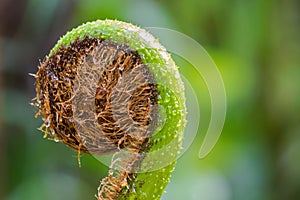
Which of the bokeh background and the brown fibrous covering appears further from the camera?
the bokeh background

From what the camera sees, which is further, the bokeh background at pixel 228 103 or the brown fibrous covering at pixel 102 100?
the bokeh background at pixel 228 103

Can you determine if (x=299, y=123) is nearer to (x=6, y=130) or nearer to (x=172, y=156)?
(x=6, y=130)

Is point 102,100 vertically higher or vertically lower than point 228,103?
lower

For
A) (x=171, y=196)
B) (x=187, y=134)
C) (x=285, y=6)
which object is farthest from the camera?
(x=285, y=6)

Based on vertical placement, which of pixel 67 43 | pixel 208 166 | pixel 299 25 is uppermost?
pixel 299 25

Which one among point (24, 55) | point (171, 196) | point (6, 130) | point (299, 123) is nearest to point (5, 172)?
point (6, 130)

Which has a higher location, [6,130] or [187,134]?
[187,134]

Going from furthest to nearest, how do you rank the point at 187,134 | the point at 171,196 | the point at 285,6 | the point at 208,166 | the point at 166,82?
1. the point at 285,6
2. the point at 208,166
3. the point at 171,196
4. the point at 187,134
5. the point at 166,82

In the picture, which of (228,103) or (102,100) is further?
Answer: (228,103)
